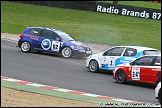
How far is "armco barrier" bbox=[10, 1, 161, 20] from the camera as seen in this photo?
4859cm

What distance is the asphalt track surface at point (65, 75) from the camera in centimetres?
1638

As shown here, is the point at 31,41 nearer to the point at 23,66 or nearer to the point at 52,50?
the point at 52,50

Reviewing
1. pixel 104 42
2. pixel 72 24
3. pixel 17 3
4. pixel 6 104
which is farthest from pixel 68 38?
pixel 17 3

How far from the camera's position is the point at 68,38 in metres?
27.8

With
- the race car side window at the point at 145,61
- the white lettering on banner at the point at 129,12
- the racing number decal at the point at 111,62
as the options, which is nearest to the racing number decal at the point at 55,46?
the racing number decal at the point at 111,62

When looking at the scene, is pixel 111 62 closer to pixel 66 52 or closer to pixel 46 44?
pixel 66 52

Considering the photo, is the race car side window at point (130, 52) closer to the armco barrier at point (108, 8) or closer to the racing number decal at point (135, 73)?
the racing number decal at point (135, 73)

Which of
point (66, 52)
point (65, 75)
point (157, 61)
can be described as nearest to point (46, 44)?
point (66, 52)

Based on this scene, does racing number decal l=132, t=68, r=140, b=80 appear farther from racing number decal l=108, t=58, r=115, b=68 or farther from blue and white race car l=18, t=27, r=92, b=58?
blue and white race car l=18, t=27, r=92, b=58

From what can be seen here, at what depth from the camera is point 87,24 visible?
156ft

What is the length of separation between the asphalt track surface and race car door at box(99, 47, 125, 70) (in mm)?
394

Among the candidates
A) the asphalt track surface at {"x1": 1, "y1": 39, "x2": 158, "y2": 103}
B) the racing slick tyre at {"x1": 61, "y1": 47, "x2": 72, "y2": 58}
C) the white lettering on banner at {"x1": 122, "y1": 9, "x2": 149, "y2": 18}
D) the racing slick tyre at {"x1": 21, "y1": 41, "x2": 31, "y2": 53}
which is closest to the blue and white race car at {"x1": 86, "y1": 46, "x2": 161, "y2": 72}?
the asphalt track surface at {"x1": 1, "y1": 39, "x2": 158, "y2": 103}

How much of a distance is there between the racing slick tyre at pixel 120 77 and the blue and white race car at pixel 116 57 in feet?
6.55

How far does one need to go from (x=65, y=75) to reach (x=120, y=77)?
2353 mm
